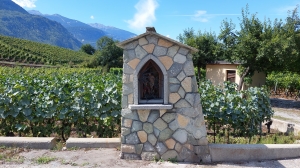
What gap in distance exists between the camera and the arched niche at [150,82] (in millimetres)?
4219

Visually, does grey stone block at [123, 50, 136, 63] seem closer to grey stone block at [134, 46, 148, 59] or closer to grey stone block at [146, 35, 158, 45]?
grey stone block at [134, 46, 148, 59]

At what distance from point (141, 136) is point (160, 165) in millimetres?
587

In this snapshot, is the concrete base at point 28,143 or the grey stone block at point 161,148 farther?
the concrete base at point 28,143

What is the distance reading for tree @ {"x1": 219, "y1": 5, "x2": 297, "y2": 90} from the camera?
497 inches

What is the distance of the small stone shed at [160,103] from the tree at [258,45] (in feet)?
33.3

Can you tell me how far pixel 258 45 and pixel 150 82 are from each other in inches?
442

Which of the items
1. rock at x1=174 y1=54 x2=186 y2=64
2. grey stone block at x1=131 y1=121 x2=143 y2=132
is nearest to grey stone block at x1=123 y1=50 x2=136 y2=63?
rock at x1=174 y1=54 x2=186 y2=64

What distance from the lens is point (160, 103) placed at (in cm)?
432

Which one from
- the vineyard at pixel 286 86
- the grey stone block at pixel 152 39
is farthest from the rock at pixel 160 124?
the vineyard at pixel 286 86

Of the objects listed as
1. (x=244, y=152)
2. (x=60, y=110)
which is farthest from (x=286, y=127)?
(x=60, y=110)

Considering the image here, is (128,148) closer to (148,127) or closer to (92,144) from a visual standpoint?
(148,127)

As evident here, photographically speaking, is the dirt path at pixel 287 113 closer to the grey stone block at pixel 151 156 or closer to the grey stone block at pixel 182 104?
the grey stone block at pixel 182 104

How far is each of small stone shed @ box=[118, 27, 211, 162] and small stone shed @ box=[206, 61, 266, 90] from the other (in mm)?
13635

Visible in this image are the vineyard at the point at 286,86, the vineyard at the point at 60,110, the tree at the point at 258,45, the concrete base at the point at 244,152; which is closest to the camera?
the concrete base at the point at 244,152
